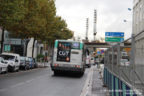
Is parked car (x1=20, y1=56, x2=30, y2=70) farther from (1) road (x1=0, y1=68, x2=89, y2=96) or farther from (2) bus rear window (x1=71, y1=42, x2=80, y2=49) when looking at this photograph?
(1) road (x1=0, y1=68, x2=89, y2=96)

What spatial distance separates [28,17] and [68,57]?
1057cm

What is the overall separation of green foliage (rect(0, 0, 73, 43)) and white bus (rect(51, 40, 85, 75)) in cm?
417

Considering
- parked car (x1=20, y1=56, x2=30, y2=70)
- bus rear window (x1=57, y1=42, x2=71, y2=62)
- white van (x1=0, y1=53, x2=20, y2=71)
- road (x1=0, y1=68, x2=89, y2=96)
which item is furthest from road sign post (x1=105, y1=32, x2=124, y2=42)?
parked car (x1=20, y1=56, x2=30, y2=70)

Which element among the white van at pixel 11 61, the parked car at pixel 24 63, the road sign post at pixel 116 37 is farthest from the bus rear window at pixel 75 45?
the parked car at pixel 24 63

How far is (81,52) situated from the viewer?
23594 mm

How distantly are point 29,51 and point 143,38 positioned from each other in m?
66.3

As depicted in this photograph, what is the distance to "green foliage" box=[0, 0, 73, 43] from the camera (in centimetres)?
2188

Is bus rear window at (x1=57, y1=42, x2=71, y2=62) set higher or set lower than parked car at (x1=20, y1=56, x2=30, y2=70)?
higher

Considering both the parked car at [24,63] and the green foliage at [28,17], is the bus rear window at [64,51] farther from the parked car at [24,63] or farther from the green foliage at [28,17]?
the parked car at [24,63]

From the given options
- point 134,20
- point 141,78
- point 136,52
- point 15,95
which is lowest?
point 15,95

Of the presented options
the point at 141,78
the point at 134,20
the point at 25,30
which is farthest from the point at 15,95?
the point at 134,20

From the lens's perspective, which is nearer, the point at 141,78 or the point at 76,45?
the point at 141,78

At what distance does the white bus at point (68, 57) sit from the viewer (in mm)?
23312

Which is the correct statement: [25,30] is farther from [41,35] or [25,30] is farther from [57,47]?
[57,47]
